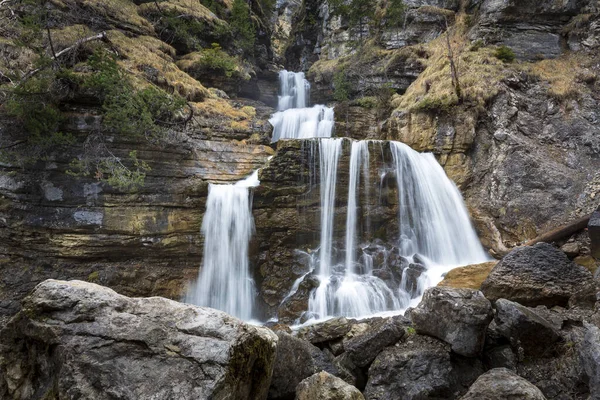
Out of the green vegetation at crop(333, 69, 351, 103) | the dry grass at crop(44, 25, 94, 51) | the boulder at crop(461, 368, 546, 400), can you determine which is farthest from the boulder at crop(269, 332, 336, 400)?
the green vegetation at crop(333, 69, 351, 103)

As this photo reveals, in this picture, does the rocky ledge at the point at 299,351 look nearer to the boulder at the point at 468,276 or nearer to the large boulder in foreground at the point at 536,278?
the large boulder in foreground at the point at 536,278

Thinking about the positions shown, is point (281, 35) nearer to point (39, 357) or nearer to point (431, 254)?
point (431, 254)

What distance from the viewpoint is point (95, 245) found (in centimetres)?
931

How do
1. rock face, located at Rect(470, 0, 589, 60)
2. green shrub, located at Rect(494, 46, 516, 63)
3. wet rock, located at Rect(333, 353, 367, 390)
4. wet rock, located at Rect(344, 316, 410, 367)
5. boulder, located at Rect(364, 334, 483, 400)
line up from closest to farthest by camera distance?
boulder, located at Rect(364, 334, 483, 400)
wet rock, located at Rect(333, 353, 367, 390)
wet rock, located at Rect(344, 316, 410, 367)
green shrub, located at Rect(494, 46, 516, 63)
rock face, located at Rect(470, 0, 589, 60)

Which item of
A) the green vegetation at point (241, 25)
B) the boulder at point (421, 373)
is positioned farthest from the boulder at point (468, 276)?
the green vegetation at point (241, 25)

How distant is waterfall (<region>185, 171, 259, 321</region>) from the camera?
33.8ft

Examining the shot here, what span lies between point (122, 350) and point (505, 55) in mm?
16896

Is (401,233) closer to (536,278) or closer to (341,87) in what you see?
(536,278)

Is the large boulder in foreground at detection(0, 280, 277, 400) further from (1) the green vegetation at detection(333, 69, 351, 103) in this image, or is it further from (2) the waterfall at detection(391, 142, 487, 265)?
(1) the green vegetation at detection(333, 69, 351, 103)

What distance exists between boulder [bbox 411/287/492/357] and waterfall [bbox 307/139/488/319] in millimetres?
4609

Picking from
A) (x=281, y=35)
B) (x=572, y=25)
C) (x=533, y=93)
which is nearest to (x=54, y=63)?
(x=533, y=93)

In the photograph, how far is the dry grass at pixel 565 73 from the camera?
38.8 feet

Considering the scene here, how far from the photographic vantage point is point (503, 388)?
3.34 m

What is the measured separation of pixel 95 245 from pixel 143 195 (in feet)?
6.33
